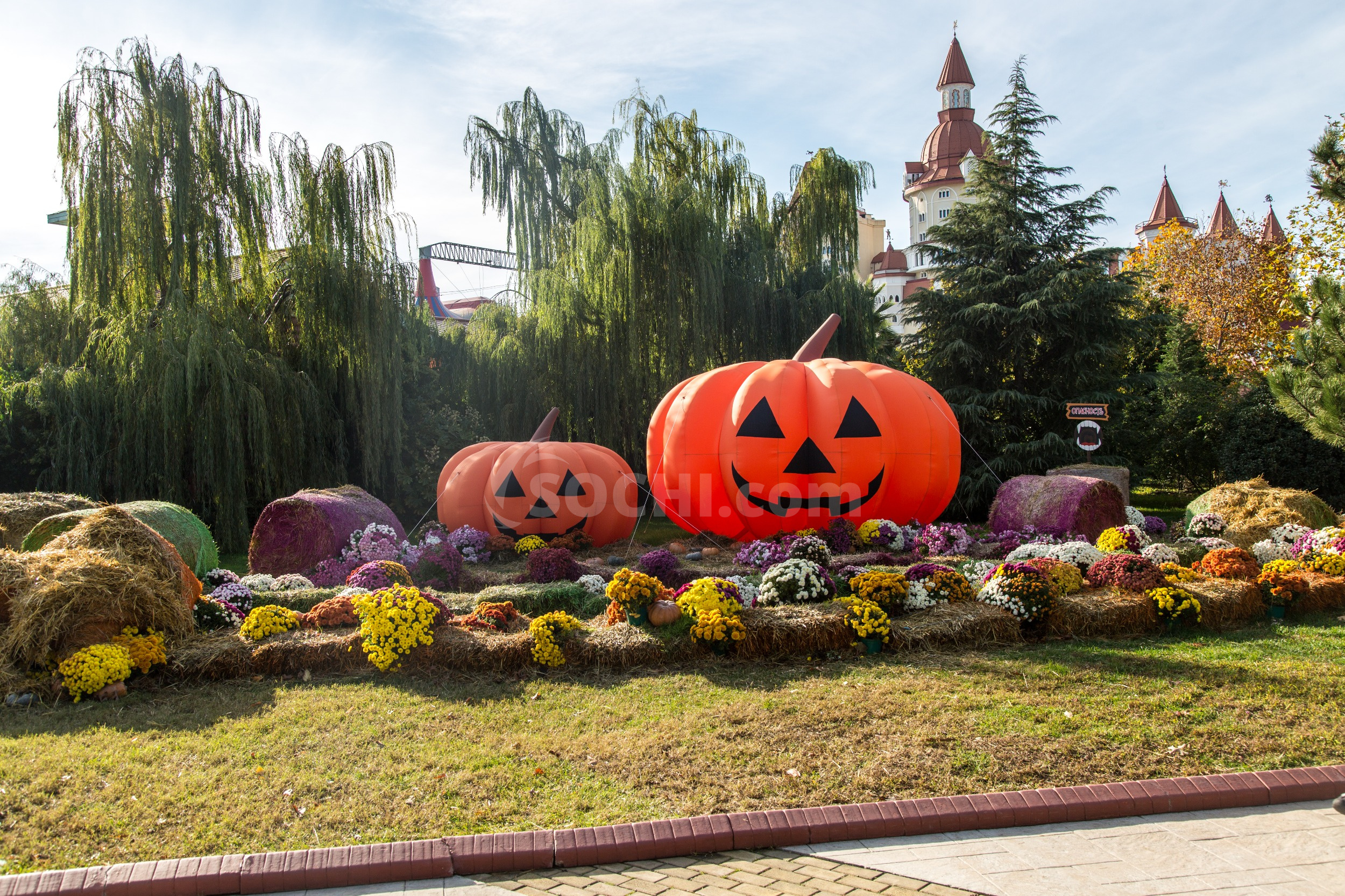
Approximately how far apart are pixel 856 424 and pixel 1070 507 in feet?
9.78

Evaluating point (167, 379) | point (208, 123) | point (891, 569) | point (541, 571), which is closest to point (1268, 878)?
point (891, 569)

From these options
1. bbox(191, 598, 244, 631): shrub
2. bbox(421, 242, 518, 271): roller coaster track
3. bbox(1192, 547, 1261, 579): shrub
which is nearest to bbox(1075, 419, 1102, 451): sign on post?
bbox(1192, 547, 1261, 579): shrub

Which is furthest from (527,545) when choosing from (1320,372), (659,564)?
(1320,372)

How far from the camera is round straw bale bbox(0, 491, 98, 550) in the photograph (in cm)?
970

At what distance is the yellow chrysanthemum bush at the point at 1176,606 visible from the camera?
24.8 feet

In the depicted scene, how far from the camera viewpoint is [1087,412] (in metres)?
13.2

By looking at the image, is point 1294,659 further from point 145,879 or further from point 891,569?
point 145,879

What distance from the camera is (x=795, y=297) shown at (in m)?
17.3

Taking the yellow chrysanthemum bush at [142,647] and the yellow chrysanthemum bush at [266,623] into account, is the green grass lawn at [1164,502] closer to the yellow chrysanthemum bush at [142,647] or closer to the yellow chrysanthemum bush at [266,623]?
the yellow chrysanthemum bush at [266,623]

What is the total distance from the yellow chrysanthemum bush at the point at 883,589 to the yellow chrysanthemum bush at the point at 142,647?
5.42 meters

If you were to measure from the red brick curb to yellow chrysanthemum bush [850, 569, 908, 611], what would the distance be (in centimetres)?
308

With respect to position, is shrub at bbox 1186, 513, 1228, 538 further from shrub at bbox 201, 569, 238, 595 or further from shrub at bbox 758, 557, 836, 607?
shrub at bbox 201, 569, 238, 595

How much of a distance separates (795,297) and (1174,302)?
17403 mm

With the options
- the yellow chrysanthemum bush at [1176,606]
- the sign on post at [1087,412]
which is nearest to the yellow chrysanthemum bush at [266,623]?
the yellow chrysanthemum bush at [1176,606]
